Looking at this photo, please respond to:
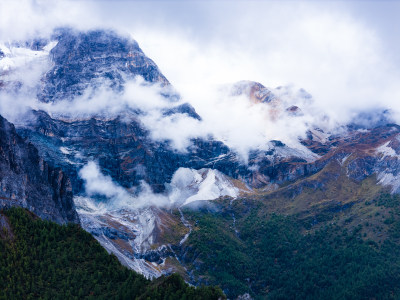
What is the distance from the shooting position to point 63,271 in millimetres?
147375

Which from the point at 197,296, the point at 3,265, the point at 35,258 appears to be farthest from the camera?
the point at 35,258

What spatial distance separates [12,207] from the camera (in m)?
174

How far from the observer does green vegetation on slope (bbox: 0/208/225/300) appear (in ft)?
437

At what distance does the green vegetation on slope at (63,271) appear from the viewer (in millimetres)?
133125

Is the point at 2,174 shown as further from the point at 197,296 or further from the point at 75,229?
the point at 197,296

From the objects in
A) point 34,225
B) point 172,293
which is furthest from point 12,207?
point 172,293

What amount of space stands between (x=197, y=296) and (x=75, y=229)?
6293 centimetres

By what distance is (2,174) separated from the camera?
19888 cm

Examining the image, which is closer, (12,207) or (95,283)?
(95,283)

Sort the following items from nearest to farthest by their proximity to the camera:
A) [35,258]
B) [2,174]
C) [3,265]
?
1. [3,265]
2. [35,258]
3. [2,174]

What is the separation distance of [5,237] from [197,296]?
2684 inches

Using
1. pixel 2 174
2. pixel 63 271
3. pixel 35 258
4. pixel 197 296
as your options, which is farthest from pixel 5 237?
pixel 197 296

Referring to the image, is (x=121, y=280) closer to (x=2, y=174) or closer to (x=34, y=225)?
(x=34, y=225)

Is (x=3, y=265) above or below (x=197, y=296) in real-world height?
below
